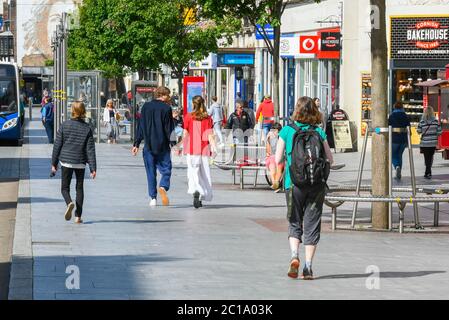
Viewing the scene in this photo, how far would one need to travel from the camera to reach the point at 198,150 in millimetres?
18953

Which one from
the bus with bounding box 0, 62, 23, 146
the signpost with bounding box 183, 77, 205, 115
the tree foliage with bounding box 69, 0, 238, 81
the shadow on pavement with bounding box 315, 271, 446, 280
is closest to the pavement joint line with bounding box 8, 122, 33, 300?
the shadow on pavement with bounding box 315, 271, 446, 280

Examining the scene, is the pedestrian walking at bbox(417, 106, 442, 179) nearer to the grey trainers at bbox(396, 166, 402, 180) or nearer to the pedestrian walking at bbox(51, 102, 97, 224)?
the grey trainers at bbox(396, 166, 402, 180)

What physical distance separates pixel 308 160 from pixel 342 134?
28230 millimetres

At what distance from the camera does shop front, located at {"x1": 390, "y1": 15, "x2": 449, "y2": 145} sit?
39.0 metres

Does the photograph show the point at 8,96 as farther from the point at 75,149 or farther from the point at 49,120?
the point at 75,149

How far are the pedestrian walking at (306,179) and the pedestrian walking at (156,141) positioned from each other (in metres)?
7.44

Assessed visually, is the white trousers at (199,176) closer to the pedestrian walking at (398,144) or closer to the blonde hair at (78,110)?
the blonde hair at (78,110)

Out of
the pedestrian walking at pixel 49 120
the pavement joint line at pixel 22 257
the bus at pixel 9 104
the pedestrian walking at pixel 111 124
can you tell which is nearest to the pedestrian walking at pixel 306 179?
the pavement joint line at pixel 22 257

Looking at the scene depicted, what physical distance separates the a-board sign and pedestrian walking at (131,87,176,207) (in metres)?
20.5

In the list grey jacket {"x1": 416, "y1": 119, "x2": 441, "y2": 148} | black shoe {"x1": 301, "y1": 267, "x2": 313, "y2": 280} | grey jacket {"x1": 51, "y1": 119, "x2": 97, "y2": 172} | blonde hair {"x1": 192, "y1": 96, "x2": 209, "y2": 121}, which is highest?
blonde hair {"x1": 192, "y1": 96, "x2": 209, "y2": 121}

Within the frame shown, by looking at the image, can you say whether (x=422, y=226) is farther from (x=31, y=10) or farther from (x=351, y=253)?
(x=31, y=10)

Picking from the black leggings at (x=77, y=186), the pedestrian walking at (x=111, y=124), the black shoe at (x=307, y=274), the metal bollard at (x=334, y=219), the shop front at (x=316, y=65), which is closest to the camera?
the black shoe at (x=307, y=274)

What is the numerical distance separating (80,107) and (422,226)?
15.4ft

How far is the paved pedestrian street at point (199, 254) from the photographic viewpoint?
10234mm
